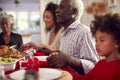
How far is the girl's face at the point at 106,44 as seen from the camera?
1.16 metres

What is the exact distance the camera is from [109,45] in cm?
116

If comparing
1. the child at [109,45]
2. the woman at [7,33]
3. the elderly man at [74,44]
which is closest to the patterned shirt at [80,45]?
the elderly man at [74,44]

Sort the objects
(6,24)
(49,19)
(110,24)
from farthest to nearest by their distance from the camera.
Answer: (6,24)
(49,19)
(110,24)

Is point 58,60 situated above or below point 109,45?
below

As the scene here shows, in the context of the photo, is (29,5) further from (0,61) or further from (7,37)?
(0,61)

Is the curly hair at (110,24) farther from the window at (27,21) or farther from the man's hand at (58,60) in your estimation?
the window at (27,21)

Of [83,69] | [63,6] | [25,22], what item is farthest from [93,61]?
[25,22]

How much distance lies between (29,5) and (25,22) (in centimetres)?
65

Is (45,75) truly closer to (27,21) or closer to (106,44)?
(106,44)

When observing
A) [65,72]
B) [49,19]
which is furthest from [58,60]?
[49,19]

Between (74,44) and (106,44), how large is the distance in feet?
2.11

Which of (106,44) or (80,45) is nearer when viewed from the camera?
(106,44)

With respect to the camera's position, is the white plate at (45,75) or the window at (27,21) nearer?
the white plate at (45,75)

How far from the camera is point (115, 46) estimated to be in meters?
1.16
